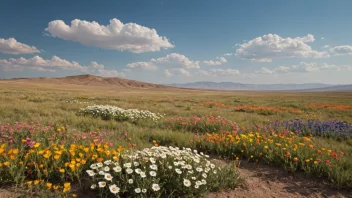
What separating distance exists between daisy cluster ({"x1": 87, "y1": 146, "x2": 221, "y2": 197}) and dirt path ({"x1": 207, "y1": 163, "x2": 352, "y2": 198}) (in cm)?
46

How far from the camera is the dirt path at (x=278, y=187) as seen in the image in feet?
12.7

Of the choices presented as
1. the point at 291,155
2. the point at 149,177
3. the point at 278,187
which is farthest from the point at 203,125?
the point at 149,177

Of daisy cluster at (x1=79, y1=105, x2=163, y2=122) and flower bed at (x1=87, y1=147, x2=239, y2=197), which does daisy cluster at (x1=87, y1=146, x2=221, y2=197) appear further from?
daisy cluster at (x1=79, y1=105, x2=163, y2=122)

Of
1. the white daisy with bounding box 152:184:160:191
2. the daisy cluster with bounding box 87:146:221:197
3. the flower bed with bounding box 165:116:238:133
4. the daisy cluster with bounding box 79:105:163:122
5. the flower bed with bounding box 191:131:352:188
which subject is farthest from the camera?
the daisy cluster with bounding box 79:105:163:122

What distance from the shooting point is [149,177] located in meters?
3.48

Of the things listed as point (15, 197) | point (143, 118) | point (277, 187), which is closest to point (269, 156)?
point (277, 187)

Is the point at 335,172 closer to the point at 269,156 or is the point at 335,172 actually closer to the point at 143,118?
the point at 269,156

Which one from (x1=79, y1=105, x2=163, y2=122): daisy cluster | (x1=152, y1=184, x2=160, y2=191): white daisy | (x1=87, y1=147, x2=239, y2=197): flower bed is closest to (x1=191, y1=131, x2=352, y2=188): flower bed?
(x1=87, y1=147, x2=239, y2=197): flower bed

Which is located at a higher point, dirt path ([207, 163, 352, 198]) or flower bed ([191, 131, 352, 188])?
flower bed ([191, 131, 352, 188])

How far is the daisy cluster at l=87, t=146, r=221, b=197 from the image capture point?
3217 millimetres

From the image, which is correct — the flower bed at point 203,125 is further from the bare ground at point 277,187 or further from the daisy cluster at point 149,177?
the daisy cluster at point 149,177

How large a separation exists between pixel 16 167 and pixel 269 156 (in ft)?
17.4

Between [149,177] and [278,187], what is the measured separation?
8.63 feet

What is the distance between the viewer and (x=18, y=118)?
9180 mm
